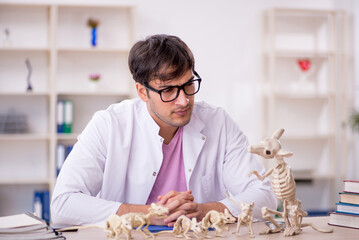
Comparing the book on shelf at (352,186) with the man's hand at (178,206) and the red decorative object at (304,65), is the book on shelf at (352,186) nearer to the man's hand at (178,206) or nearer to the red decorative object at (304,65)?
the man's hand at (178,206)

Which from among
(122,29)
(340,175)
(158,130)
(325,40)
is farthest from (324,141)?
(158,130)

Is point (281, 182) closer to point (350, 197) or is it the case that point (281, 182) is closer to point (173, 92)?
point (350, 197)

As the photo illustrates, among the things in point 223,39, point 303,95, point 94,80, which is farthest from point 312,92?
point 94,80

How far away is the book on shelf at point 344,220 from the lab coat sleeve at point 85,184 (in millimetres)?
697

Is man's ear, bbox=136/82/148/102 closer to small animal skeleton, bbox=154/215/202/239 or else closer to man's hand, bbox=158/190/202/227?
man's hand, bbox=158/190/202/227

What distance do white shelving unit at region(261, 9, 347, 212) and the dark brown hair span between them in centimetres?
326

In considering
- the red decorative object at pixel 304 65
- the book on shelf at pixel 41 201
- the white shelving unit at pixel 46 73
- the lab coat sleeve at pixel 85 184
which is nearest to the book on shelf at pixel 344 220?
the lab coat sleeve at pixel 85 184

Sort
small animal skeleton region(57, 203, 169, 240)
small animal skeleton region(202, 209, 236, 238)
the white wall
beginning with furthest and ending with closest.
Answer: the white wall
small animal skeleton region(202, 209, 236, 238)
small animal skeleton region(57, 203, 169, 240)

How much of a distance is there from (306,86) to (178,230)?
3.97m

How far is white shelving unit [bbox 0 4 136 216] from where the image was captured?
4793mm

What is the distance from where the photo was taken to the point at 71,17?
16.0 ft

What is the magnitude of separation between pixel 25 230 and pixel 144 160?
0.72m

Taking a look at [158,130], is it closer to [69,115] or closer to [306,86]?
[69,115]

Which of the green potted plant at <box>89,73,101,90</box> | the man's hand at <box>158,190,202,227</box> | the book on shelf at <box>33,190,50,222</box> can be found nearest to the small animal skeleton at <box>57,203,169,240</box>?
the man's hand at <box>158,190,202,227</box>
